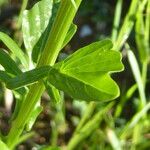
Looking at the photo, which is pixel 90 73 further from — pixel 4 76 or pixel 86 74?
pixel 4 76

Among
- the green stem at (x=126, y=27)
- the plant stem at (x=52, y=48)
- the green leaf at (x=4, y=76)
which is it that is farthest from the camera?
the green stem at (x=126, y=27)

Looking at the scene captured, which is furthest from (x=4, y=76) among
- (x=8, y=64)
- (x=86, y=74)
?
(x=86, y=74)

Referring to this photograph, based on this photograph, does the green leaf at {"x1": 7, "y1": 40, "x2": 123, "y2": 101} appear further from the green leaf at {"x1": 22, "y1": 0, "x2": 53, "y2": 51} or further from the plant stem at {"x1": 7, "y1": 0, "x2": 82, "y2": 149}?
the green leaf at {"x1": 22, "y1": 0, "x2": 53, "y2": 51}

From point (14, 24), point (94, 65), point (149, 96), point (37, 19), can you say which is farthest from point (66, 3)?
point (14, 24)

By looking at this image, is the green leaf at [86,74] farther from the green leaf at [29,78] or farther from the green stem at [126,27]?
the green stem at [126,27]

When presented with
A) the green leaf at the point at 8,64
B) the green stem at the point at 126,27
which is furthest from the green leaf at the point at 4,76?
the green stem at the point at 126,27

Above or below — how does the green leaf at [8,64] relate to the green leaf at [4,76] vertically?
above

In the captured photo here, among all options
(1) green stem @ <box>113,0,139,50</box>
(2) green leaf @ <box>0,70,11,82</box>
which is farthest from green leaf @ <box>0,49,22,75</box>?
(1) green stem @ <box>113,0,139,50</box>
